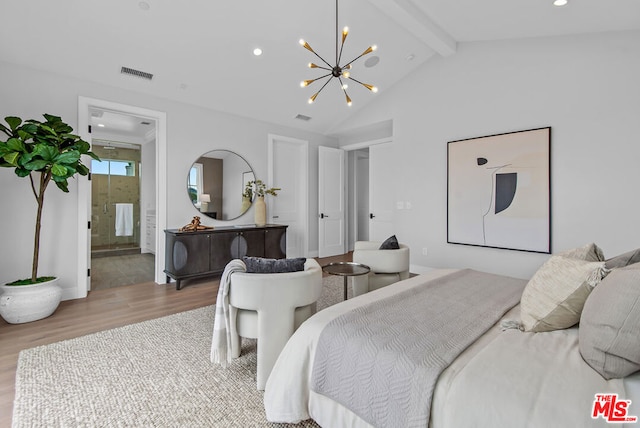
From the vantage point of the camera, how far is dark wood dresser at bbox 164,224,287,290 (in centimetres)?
410

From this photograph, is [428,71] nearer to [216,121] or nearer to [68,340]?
[216,121]

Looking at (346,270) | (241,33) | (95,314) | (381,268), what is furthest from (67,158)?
(381,268)

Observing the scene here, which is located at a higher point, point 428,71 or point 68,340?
point 428,71

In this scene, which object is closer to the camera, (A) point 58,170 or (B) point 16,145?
(B) point 16,145

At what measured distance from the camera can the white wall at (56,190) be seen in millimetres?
3336

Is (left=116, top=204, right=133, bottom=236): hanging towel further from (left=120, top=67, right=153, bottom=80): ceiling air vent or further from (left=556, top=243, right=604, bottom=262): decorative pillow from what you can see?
(left=556, top=243, right=604, bottom=262): decorative pillow

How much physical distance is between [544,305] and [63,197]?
4680 millimetres

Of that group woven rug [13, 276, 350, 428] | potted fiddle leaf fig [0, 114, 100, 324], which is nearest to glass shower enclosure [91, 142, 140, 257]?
potted fiddle leaf fig [0, 114, 100, 324]

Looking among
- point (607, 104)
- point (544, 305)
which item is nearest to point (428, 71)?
point (607, 104)

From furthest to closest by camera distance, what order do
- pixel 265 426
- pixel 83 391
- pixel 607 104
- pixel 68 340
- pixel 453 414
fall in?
pixel 607 104 < pixel 68 340 < pixel 83 391 < pixel 265 426 < pixel 453 414

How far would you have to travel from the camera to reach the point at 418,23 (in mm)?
3600

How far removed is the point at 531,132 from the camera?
384 centimetres

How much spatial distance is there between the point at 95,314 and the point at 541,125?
18.2 ft

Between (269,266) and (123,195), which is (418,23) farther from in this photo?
(123,195)
